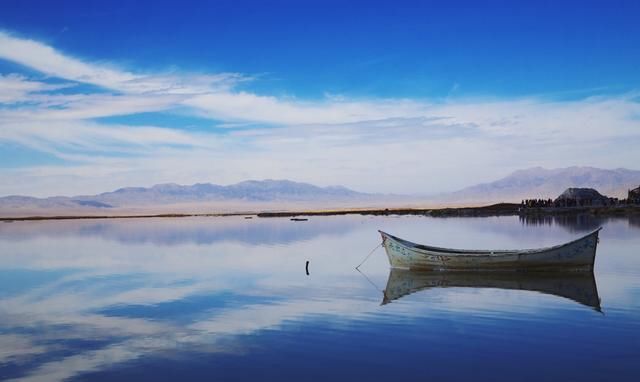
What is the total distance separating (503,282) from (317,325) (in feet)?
33.1

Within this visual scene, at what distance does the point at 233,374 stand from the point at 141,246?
4102 cm

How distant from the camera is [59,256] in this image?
4222 centimetres

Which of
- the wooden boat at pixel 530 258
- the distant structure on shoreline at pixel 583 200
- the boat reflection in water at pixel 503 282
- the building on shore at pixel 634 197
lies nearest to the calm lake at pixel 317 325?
the boat reflection in water at pixel 503 282

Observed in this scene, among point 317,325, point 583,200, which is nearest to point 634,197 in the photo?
point 583,200

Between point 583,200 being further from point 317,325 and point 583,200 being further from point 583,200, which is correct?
point 317,325

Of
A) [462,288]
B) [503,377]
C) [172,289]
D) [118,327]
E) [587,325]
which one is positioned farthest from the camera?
[172,289]

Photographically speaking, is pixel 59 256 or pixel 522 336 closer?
pixel 522 336

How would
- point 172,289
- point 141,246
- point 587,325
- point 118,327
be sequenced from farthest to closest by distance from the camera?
1. point 141,246
2. point 172,289
3. point 118,327
4. point 587,325

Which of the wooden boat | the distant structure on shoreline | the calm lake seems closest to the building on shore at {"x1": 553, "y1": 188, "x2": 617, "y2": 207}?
the distant structure on shoreline

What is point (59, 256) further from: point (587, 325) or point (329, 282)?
point (587, 325)

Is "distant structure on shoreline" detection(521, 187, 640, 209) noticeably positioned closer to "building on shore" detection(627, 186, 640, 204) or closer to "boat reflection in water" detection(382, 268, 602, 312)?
"building on shore" detection(627, 186, 640, 204)

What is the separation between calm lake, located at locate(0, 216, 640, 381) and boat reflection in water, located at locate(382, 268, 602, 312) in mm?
96

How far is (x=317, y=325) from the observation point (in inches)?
663

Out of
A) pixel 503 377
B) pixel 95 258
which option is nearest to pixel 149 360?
pixel 503 377
